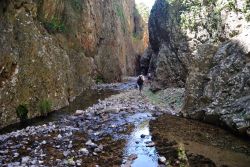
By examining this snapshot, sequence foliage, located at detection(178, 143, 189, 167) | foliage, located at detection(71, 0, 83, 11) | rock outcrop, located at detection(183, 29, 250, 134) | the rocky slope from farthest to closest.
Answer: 1. foliage, located at detection(71, 0, 83, 11)
2. the rocky slope
3. rock outcrop, located at detection(183, 29, 250, 134)
4. foliage, located at detection(178, 143, 189, 167)

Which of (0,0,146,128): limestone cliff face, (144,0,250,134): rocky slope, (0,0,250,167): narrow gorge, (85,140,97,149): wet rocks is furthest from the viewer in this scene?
(0,0,146,128): limestone cliff face

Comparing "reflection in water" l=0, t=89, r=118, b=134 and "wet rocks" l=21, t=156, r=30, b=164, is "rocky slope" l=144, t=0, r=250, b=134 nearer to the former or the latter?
"reflection in water" l=0, t=89, r=118, b=134

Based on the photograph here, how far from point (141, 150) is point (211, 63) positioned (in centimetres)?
638

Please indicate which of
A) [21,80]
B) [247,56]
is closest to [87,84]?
[21,80]

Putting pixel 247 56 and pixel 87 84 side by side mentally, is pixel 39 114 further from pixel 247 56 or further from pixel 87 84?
pixel 87 84

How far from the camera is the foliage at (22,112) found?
14.6m

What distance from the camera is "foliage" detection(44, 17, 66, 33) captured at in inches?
818

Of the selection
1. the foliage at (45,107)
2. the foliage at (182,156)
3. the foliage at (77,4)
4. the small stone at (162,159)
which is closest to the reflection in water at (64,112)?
the foliage at (45,107)

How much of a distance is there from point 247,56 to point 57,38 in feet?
42.5

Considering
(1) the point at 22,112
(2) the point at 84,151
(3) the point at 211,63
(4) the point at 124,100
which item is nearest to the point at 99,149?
(2) the point at 84,151

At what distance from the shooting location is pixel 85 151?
9.68m

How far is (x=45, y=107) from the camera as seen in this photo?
54.2 ft

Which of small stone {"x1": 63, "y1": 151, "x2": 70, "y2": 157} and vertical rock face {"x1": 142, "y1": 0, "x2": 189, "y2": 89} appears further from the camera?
vertical rock face {"x1": 142, "y1": 0, "x2": 189, "y2": 89}

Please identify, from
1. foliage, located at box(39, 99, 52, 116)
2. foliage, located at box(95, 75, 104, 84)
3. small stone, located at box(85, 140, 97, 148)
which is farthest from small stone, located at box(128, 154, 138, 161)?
foliage, located at box(95, 75, 104, 84)
